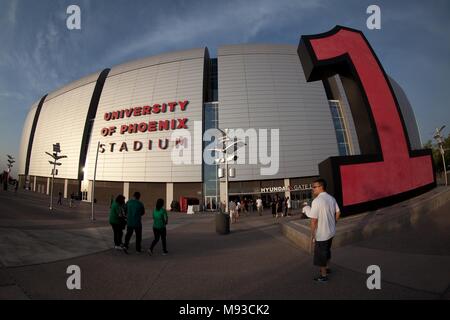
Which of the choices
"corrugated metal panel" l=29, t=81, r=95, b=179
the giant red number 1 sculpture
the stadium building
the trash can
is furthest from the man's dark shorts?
"corrugated metal panel" l=29, t=81, r=95, b=179

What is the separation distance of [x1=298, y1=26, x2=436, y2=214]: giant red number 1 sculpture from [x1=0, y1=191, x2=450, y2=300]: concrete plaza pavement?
2221mm

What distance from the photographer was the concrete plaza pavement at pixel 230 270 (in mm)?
3364

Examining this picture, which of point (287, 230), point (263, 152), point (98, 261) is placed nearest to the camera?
point (98, 261)

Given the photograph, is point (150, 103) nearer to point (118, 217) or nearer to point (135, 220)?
point (118, 217)

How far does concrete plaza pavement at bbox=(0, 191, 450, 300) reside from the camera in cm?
336

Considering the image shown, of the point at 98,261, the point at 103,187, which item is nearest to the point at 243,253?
the point at 98,261

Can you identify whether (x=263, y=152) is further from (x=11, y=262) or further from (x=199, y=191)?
(x=11, y=262)

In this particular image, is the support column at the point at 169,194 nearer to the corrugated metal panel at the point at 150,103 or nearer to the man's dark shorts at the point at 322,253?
the corrugated metal panel at the point at 150,103

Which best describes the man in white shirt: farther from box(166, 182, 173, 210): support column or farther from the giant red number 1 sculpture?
box(166, 182, 173, 210): support column

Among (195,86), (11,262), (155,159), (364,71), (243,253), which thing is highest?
(195,86)

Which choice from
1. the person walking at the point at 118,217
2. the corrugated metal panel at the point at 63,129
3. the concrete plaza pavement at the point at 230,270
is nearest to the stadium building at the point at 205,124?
the corrugated metal panel at the point at 63,129

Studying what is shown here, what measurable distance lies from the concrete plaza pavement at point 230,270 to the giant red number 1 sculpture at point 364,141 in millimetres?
2221

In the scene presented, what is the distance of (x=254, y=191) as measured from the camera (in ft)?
101

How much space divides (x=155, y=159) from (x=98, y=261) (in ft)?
90.6
